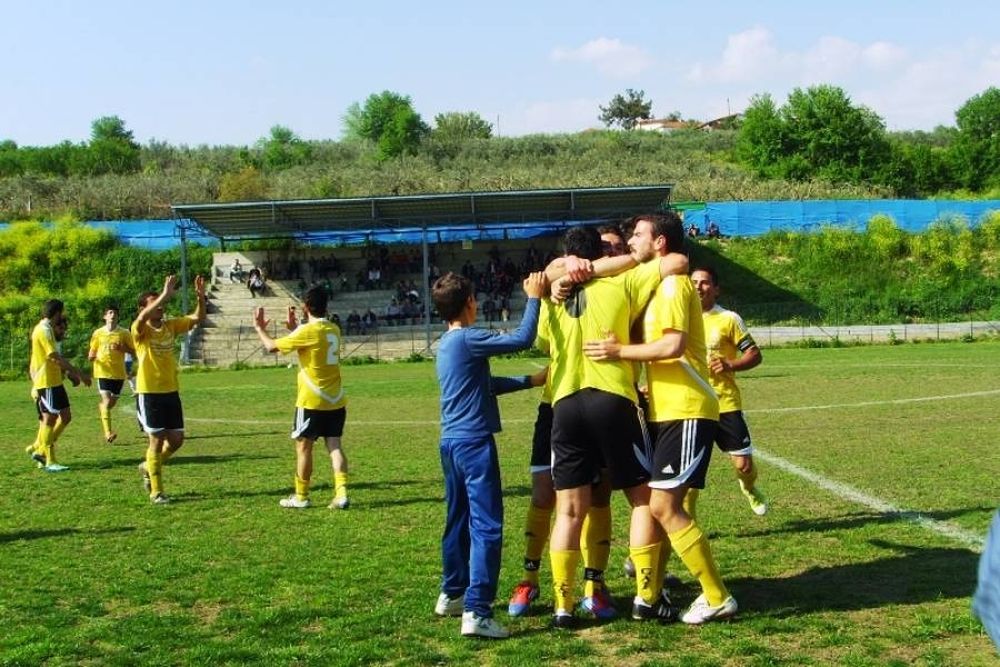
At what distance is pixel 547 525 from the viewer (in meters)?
7.09

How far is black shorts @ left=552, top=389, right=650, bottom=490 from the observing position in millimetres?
6219

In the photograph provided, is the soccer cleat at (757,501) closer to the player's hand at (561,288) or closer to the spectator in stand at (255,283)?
the player's hand at (561,288)

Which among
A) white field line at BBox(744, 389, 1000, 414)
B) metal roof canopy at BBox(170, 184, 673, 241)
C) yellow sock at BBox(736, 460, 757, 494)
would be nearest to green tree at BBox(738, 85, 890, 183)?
metal roof canopy at BBox(170, 184, 673, 241)

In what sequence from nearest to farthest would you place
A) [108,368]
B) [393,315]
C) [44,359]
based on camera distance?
[44,359] < [108,368] < [393,315]

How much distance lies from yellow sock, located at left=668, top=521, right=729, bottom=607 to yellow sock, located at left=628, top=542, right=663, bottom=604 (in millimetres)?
166

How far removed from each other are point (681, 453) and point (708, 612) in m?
0.91

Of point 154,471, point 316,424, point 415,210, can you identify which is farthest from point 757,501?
point 415,210

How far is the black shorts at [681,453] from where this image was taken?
20.7 ft

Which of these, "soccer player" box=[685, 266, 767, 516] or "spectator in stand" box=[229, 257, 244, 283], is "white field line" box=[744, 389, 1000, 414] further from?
"spectator in stand" box=[229, 257, 244, 283]

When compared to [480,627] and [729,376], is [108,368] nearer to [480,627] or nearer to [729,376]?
[729,376]

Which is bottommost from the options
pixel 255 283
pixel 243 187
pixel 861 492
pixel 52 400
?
pixel 861 492

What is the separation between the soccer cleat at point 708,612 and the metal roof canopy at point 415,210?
Answer: 4073 cm

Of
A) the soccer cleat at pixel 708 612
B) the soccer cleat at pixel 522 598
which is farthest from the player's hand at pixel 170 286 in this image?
the soccer cleat at pixel 708 612

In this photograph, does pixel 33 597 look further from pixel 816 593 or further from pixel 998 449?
pixel 998 449
